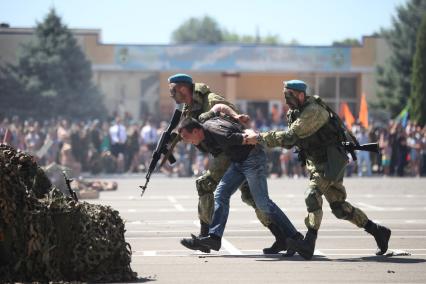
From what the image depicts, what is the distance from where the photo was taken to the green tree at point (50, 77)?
41844 mm

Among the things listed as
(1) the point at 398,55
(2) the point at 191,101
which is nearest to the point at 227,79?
(1) the point at 398,55

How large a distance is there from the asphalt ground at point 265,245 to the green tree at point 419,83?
20.5 meters

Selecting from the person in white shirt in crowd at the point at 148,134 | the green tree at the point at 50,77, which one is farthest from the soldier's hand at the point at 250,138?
the green tree at the point at 50,77

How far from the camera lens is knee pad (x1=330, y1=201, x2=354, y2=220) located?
1009 cm

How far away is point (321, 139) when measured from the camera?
9.94 meters

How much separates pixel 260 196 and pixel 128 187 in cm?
1522

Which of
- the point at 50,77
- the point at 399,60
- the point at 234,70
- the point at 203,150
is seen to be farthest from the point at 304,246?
the point at 234,70

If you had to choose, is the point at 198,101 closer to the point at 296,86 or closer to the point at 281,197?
the point at 296,86

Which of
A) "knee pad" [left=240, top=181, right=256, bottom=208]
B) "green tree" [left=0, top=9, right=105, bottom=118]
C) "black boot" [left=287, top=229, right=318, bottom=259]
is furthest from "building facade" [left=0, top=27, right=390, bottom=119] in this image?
"black boot" [left=287, top=229, right=318, bottom=259]

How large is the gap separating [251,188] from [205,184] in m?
0.46

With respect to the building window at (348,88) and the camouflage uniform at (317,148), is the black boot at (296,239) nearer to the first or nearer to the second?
the camouflage uniform at (317,148)

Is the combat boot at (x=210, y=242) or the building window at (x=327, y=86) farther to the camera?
the building window at (x=327, y=86)

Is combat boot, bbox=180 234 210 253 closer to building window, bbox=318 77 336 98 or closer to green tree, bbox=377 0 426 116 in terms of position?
green tree, bbox=377 0 426 116

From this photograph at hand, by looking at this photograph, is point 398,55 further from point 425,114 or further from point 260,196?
point 260,196
